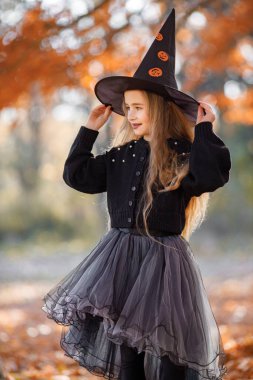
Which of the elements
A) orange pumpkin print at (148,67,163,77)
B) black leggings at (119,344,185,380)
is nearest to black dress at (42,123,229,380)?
black leggings at (119,344,185,380)

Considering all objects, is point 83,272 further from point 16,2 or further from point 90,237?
point 90,237

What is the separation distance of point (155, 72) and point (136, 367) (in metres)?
1.46

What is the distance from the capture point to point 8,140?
2294 centimetres

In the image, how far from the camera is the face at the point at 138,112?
124 inches

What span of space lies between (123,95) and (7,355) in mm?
2970

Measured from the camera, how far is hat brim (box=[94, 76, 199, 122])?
310 cm

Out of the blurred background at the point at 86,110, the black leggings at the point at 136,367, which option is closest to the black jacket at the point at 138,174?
the black leggings at the point at 136,367

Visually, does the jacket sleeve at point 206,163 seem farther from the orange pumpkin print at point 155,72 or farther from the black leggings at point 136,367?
the black leggings at point 136,367

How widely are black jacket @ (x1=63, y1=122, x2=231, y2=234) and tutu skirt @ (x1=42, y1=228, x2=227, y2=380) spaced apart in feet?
0.34

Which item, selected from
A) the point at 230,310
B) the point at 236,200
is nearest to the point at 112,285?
the point at 230,310

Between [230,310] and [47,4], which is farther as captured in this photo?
[230,310]

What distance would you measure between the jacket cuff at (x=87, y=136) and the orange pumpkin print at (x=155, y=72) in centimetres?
47

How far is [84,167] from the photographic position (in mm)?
3293

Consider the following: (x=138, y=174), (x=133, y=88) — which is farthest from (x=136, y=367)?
(x=133, y=88)
